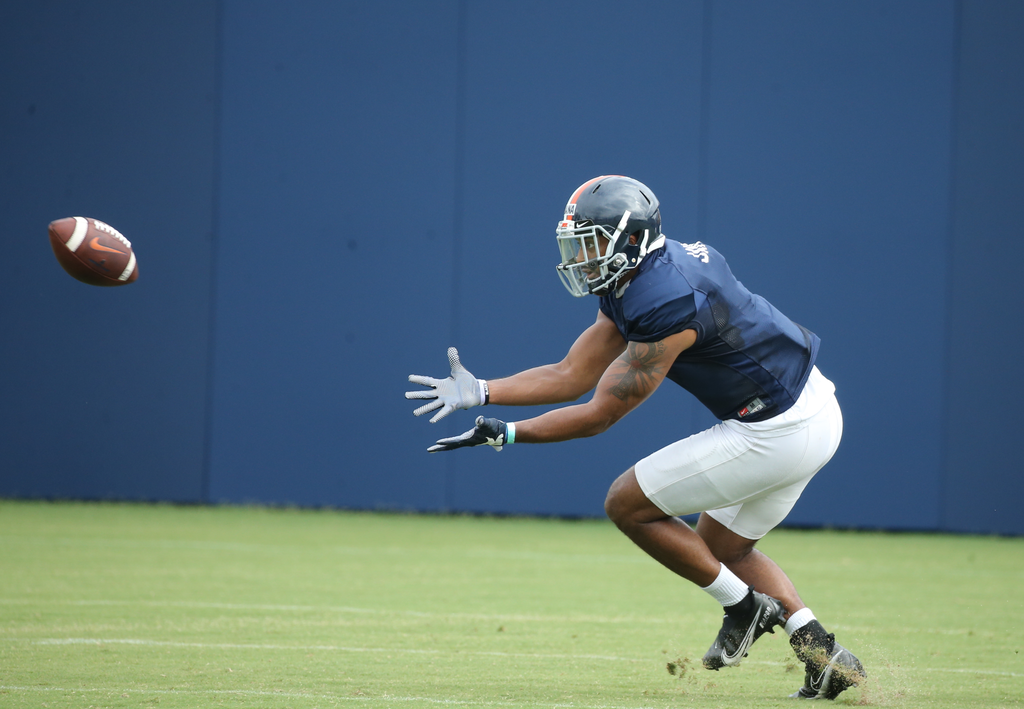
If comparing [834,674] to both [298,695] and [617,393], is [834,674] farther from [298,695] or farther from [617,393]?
[298,695]

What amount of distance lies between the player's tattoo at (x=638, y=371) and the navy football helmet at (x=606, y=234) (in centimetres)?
34

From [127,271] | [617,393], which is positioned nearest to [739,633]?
[617,393]

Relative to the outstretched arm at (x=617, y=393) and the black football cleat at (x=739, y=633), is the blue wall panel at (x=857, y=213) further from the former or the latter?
the outstretched arm at (x=617, y=393)

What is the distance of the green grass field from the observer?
186 inches

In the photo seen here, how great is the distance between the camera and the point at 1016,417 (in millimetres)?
11812

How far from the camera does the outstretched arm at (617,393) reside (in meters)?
4.41

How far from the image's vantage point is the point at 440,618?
6.70 m

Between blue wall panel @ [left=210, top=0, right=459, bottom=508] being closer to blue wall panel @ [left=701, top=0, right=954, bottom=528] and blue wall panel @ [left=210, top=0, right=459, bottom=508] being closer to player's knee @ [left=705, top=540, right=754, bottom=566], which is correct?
blue wall panel @ [left=701, top=0, right=954, bottom=528]

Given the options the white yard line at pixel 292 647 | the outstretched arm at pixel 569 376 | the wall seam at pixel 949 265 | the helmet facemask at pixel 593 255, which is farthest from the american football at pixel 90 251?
the wall seam at pixel 949 265

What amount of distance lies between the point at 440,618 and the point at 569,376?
2.44 m

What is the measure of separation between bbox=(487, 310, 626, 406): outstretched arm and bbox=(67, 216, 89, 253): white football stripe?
93.8 inches

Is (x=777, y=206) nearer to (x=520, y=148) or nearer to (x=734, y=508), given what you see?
(x=520, y=148)

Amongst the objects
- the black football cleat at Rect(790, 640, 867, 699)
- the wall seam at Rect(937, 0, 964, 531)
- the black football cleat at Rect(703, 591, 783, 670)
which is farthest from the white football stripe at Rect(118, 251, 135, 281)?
the wall seam at Rect(937, 0, 964, 531)

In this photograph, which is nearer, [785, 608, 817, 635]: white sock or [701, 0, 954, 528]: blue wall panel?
[785, 608, 817, 635]: white sock
